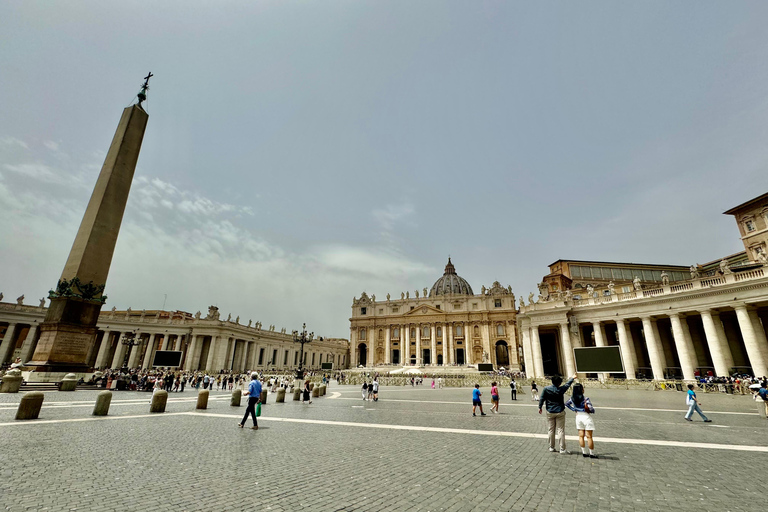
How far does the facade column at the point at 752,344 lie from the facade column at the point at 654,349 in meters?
5.49

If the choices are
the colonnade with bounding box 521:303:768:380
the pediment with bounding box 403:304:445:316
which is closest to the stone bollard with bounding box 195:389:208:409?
the colonnade with bounding box 521:303:768:380

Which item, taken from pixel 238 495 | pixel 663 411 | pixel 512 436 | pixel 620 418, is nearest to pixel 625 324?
pixel 663 411

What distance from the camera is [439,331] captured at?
75062 mm

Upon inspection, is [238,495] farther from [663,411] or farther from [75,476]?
[663,411]

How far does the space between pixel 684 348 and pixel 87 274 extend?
4009 cm

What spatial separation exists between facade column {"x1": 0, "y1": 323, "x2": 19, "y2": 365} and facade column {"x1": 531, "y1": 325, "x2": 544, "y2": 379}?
195ft

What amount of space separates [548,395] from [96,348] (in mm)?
64007

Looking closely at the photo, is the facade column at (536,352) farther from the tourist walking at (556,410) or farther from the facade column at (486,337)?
the facade column at (486,337)

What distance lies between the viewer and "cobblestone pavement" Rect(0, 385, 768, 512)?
411 centimetres

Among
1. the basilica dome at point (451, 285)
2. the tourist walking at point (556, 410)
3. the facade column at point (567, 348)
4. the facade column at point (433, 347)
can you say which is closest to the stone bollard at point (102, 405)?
the tourist walking at point (556, 410)

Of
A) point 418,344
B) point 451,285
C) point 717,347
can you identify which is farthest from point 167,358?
point 451,285

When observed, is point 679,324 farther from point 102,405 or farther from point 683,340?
point 102,405

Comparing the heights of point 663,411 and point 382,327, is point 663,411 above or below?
below

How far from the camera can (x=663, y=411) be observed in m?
13.2
